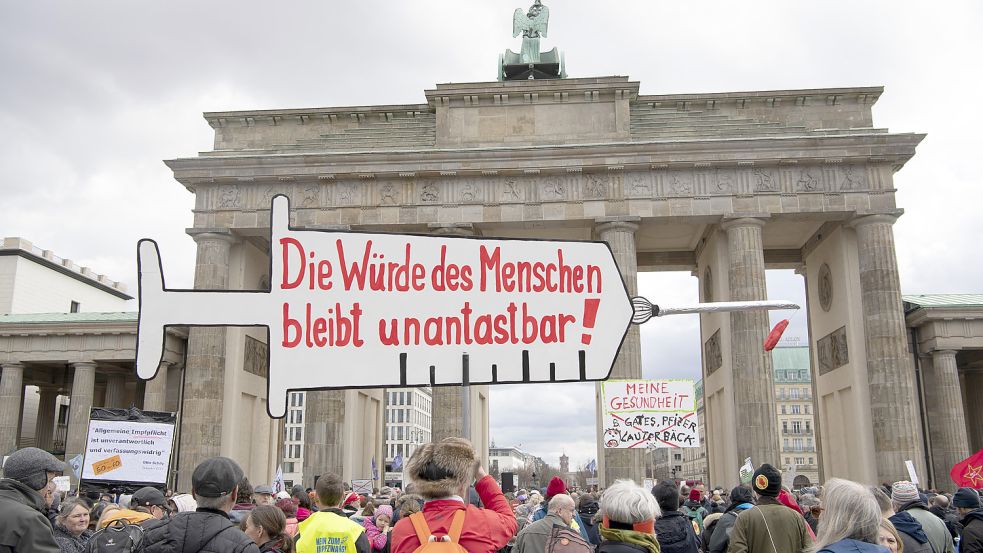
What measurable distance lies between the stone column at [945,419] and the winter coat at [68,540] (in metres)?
34.9

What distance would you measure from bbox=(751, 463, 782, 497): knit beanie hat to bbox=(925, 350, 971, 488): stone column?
31.7 meters

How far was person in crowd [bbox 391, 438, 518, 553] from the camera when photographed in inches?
168

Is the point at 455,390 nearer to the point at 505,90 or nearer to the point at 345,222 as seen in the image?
the point at 345,222

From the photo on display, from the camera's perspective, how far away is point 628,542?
523 centimetres

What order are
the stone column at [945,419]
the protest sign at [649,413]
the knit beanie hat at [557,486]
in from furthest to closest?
the stone column at [945,419] < the protest sign at [649,413] < the knit beanie hat at [557,486]

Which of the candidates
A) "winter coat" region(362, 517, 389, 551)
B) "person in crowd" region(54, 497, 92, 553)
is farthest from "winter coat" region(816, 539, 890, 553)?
"person in crowd" region(54, 497, 92, 553)

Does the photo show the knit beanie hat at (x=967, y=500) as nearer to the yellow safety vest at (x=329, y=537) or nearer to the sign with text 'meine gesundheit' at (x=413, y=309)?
the sign with text 'meine gesundheit' at (x=413, y=309)

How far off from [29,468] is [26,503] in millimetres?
201

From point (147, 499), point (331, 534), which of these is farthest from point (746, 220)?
point (331, 534)

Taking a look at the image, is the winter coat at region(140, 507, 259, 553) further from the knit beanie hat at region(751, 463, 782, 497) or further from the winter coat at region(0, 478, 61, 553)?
the knit beanie hat at region(751, 463, 782, 497)

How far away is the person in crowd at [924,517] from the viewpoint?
7.55m

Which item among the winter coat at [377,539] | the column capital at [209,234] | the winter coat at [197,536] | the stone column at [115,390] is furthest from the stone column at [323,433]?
the winter coat at [197,536]

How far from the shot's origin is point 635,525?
5.27m

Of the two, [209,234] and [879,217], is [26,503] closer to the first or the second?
[209,234]
